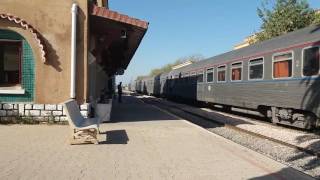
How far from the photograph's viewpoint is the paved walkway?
Answer: 26.5 feet

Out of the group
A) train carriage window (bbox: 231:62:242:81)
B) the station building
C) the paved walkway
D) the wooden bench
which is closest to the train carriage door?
train carriage window (bbox: 231:62:242:81)

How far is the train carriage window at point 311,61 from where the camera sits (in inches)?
564

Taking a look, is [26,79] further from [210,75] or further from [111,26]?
[210,75]

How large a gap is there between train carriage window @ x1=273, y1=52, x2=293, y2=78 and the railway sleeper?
1135 millimetres

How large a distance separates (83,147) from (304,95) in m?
7.17

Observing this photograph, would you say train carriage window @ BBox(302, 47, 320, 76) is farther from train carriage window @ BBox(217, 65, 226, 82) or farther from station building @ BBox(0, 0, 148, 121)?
train carriage window @ BBox(217, 65, 226, 82)

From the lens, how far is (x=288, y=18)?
3612cm

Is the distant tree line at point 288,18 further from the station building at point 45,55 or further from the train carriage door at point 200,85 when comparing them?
the station building at point 45,55

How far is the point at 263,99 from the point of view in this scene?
18.2 metres

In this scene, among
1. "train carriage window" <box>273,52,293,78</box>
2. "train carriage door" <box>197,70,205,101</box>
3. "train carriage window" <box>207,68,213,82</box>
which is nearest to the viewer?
"train carriage window" <box>273,52,293,78</box>

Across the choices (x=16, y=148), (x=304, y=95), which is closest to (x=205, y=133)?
(x=304, y=95)

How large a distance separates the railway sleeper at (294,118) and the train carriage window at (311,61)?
1.37 m

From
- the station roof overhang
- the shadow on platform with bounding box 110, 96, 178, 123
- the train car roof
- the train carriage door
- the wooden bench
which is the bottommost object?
the shadow on platform with bounding box 110, 96, 178, 123

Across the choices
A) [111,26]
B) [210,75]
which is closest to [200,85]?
[210,75]
